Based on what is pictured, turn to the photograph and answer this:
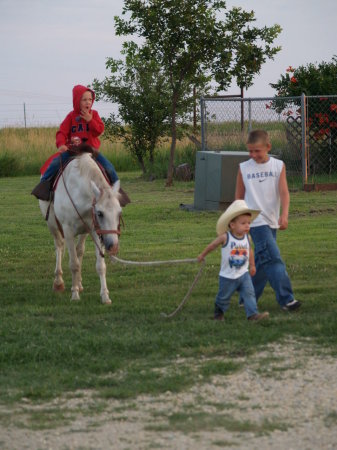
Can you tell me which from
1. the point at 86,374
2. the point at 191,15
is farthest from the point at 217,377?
the point at 191,15

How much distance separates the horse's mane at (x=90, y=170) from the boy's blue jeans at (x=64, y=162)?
0.66 ft

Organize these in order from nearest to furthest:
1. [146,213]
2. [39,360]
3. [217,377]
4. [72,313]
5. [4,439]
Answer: [4,439] < [217,377] < [39,360] < [72,313] < [146,213]

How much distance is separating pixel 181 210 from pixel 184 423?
14.7m

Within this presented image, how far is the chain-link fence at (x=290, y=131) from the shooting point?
78.3 feet

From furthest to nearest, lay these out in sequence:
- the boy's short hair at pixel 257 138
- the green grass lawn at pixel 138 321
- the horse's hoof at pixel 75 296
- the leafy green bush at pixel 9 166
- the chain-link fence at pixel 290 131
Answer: the leafy green bush at pixel 9 166
the chain-link fence at pixel 290 131
the horse's hoof at pixel 75 296
the boy's short hair at pixel 257 138
the green grass lawn at pixel 138 321

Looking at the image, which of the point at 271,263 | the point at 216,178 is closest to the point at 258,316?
the point at 271,263

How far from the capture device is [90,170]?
34.3ft

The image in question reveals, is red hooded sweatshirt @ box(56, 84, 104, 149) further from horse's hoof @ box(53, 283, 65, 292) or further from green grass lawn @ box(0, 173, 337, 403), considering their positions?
green grass lawn @ box(0, 173, 337, 403)

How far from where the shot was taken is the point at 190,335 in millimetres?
8281

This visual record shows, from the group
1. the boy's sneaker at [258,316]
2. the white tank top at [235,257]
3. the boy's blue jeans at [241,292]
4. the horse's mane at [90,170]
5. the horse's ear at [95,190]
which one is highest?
the horse's mane at [90,170]

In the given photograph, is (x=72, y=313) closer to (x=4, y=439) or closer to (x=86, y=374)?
(x=86, y=374)

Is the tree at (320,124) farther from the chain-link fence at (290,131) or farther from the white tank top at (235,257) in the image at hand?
the white tank top at (235,257)

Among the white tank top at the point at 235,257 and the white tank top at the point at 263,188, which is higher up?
the white tank top at the point at 263,188

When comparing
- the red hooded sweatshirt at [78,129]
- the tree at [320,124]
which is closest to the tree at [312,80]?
the tree at [320,124]
